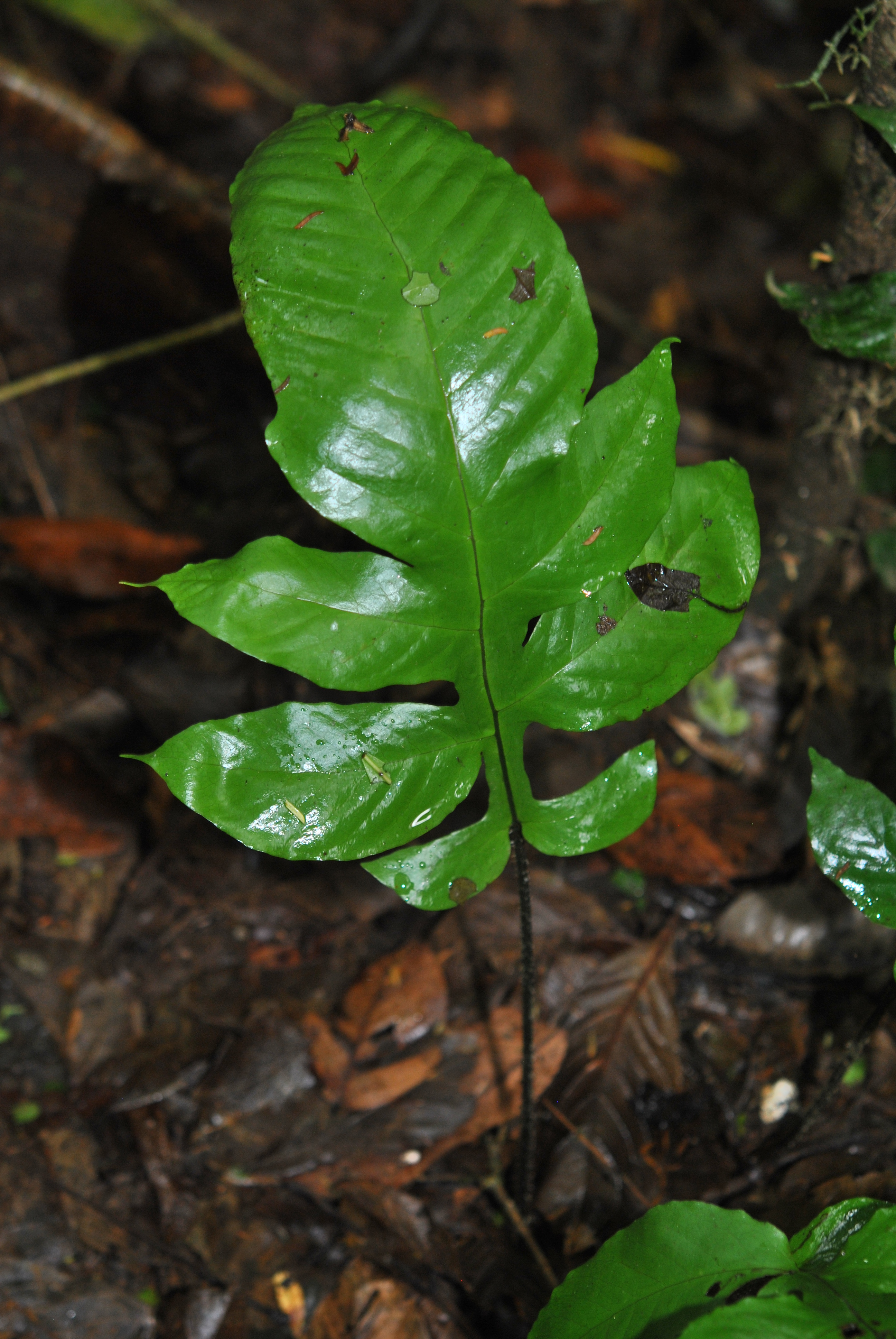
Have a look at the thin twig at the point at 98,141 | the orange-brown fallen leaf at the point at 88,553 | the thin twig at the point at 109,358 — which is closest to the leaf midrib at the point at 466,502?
the orange-brown fallen leaf at the point at 88,553

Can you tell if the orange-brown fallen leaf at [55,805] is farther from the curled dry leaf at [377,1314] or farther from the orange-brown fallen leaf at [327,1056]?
the curled dry leaf at [377,1314]

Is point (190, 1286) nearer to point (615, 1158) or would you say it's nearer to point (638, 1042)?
point (615, 1158)

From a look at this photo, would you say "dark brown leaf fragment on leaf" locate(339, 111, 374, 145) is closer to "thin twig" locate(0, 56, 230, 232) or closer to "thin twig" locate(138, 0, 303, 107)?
"thin twig" locate(0, 56, 230, 232)

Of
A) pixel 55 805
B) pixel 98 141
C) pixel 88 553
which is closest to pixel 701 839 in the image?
pixel 55 805

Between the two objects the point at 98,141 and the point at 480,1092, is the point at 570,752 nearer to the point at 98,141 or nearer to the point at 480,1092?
the point at 480,1092

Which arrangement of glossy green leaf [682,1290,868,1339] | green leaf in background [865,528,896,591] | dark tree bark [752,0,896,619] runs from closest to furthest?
glossy green leaf [682,1290,868,1339], dark tree bark [752,0,896,619], green leaf in background [865,528,896,591]

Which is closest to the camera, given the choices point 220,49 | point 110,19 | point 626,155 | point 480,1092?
point 480,1092

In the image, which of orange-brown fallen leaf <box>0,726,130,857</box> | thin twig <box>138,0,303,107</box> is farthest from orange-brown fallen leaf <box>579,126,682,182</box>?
orange-brown fallen leaf <box>0,726,130,857</box>
